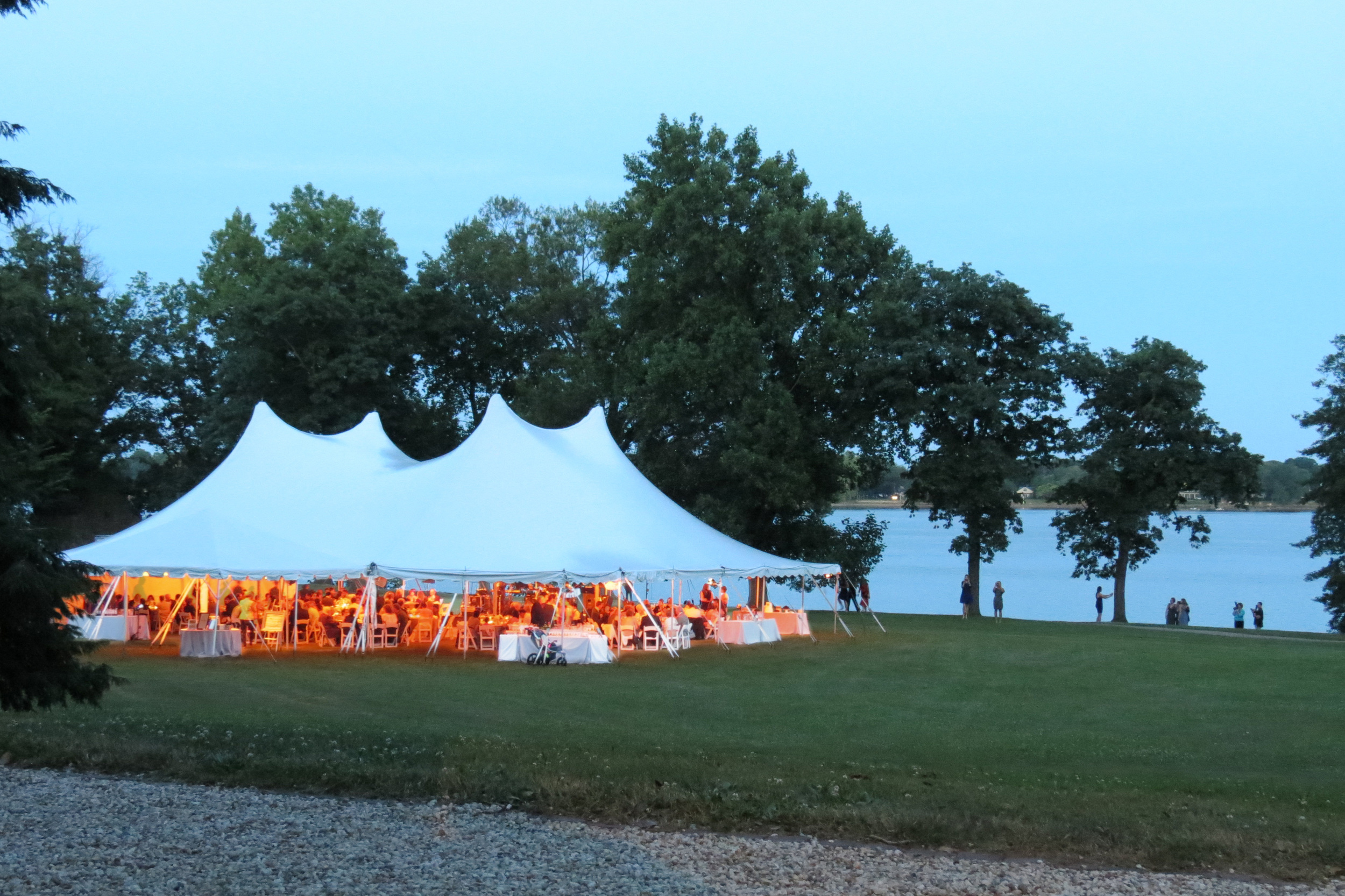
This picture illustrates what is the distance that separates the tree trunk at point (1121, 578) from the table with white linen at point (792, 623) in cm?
1319

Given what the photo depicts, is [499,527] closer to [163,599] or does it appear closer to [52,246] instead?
[163,599]

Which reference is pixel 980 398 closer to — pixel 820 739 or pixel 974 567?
pixel 974 567

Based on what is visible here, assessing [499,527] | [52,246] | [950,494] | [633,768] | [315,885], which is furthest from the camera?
[52,246]

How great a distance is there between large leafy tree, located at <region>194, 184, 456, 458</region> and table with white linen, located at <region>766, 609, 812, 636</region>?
17546mm

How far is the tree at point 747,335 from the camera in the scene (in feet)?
109

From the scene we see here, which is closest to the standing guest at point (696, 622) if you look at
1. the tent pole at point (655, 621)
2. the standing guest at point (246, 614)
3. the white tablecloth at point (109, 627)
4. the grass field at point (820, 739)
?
the grass field at point (820, 739)

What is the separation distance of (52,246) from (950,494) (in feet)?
89.2

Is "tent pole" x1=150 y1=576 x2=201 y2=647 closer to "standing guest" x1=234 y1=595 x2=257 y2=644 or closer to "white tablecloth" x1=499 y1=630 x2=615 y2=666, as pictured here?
"standing guest" x1=234 y1=595 x2=257 y2=644

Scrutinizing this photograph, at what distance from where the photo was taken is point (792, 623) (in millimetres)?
25672

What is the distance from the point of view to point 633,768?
8.55m

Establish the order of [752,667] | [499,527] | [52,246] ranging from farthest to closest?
[52,246], [499,527], [752,667]

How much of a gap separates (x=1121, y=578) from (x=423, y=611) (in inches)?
801

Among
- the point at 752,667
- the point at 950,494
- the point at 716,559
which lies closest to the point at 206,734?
the point at 752,667

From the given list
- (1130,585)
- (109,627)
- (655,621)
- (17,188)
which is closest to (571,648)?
(655,621)
